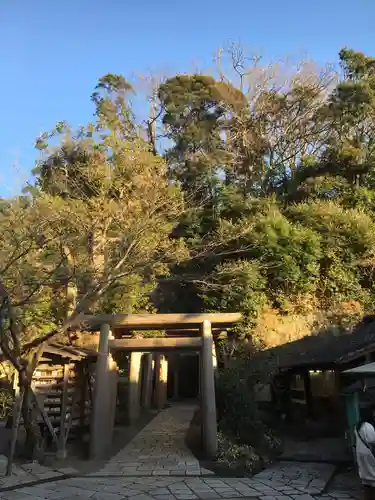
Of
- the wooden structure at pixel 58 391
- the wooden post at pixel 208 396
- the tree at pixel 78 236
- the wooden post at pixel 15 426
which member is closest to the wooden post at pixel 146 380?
the tree at pixel 78 236

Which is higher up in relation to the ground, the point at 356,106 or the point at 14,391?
the point at 356,106

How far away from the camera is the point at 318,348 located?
17.1m

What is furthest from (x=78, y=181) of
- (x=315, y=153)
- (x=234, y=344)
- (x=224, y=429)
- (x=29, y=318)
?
(x=315, y=153)

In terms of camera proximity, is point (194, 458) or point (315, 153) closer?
point (194, 458)

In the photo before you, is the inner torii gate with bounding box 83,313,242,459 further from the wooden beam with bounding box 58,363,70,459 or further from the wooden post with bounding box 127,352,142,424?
the wooden post with bounding box 127,352,142,424

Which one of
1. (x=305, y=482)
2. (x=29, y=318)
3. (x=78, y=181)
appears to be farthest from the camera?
(x=78, y=181)

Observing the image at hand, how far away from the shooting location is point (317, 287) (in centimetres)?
1978

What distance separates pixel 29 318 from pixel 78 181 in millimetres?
5588

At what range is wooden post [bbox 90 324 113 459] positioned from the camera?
37.9ft

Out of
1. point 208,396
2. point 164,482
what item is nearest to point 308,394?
point 208,396

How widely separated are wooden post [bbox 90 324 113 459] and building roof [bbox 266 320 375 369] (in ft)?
16.9

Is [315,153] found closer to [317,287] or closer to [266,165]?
[266,165]

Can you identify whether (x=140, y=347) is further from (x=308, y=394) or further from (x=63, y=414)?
(x=308, y=394)

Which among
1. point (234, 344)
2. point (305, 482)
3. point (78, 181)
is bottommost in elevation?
point (305, 482)
